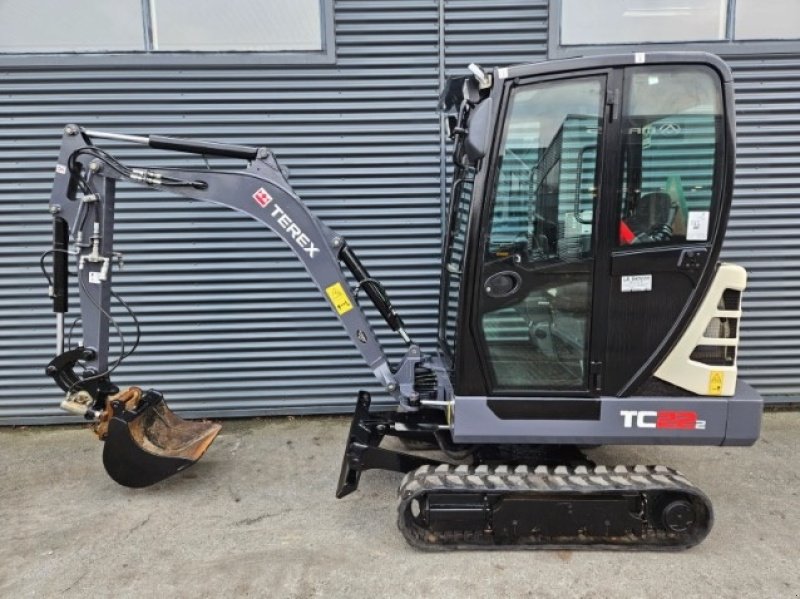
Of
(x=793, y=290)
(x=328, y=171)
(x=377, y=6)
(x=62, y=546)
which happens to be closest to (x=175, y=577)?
(x=62, y=546)

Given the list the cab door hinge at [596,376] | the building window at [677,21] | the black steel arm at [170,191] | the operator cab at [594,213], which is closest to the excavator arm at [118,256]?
the black steel arm at [170,191]

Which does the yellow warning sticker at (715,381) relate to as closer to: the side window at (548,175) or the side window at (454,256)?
the side window at (548,175)

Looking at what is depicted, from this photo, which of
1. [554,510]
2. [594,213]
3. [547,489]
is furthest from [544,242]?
[554,510]

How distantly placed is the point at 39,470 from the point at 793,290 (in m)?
6.48

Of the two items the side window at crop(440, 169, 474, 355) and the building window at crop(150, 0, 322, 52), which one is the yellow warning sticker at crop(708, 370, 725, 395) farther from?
the building window at crop(150, 0, 322, 52)

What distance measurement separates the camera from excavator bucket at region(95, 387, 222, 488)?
341cm

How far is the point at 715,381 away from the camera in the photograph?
9.43ft

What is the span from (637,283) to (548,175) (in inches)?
28.8

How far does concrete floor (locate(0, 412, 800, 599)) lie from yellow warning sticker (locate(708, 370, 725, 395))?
2.88ft

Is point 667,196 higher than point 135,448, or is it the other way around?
point 667,196

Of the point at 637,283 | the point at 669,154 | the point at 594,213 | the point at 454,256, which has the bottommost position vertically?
the point at 637,283

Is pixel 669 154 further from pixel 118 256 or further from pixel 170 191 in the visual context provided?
pixel 118 256

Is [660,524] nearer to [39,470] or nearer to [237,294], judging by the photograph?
[237,294]

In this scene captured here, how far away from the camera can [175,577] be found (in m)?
2.76
